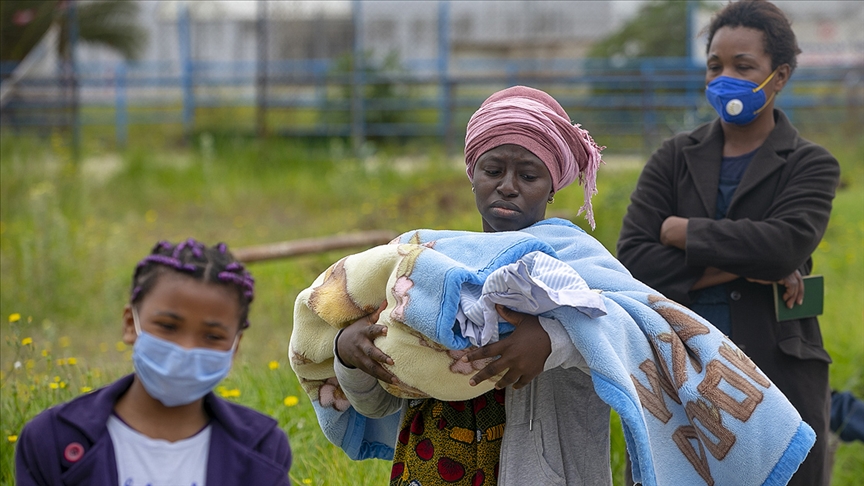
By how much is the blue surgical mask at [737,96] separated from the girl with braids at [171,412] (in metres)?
1.76

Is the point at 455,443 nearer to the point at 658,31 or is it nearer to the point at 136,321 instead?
the point at 136,321

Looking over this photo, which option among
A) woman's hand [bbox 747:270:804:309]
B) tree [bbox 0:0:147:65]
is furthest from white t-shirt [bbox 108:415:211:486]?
tree [bbox 0:0:147:65]

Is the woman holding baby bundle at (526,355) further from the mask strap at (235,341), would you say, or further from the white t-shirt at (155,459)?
the white t-shirt at (155,459)

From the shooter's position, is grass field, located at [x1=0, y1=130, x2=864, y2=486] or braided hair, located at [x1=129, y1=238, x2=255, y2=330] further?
grass field, located at [x1=0, y1=130, x2=864, y2=486]

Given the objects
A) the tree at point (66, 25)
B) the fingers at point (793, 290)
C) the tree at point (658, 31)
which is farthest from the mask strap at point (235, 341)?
the tree at point (658, 31)

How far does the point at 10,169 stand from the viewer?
8.15 metres

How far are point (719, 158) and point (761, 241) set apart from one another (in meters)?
0.38

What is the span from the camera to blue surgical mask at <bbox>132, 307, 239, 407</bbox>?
6.36 feet

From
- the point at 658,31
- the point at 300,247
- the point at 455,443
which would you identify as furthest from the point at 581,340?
the point at 658,31

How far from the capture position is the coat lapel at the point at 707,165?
10.3 ft

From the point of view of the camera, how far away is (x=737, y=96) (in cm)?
310

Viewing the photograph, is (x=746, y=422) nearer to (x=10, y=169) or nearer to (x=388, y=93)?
(x=10, y=169)

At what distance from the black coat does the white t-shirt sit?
1.65 meters

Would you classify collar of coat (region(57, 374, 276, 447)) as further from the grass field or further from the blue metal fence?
the blue metal fence
